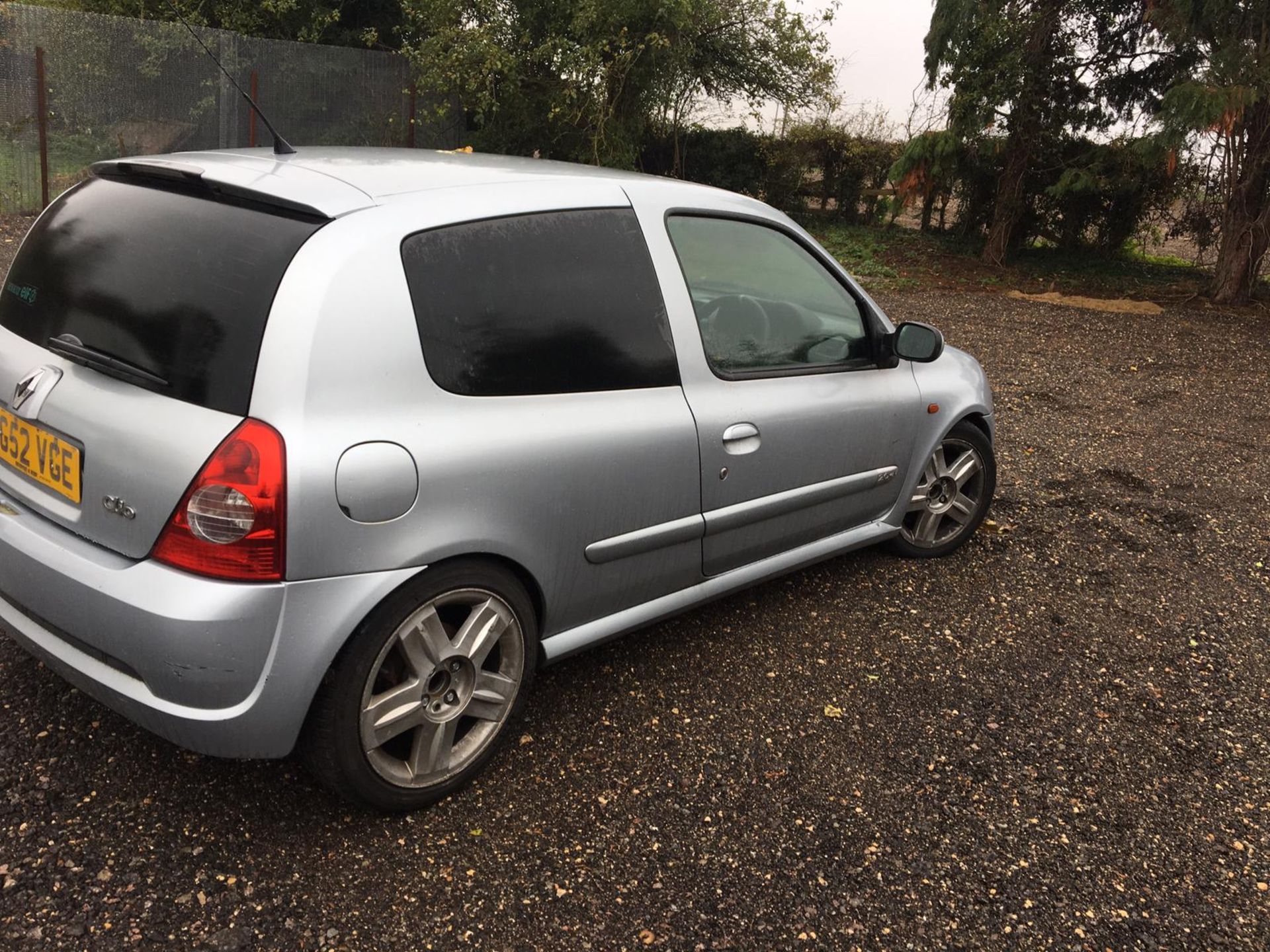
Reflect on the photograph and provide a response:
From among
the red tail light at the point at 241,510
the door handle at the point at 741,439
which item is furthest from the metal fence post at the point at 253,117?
the red tail light at the point at 241,510

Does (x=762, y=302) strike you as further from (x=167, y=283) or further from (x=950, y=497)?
(x=167, y=283)

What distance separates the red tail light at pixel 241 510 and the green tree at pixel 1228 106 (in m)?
11.1

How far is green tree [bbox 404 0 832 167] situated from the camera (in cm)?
1427

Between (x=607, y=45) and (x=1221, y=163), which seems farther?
(x=607, y=45)

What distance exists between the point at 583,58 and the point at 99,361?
43.6 ft

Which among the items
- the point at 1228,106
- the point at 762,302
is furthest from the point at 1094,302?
the point at 762,302

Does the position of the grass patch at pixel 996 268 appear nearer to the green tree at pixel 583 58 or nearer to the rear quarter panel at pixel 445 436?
the green tree at pixel 583 58

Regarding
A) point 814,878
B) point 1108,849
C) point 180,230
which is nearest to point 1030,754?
point 1108,849

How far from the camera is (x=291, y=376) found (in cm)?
229

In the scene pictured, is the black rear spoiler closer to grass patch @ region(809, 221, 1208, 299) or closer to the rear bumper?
the rear bumper

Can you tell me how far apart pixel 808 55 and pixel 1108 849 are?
1608 cm

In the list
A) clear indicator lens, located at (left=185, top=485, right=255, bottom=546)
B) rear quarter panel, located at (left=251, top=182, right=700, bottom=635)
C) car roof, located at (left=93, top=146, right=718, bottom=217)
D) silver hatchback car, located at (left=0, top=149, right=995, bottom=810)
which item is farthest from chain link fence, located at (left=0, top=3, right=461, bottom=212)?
clear indicator lens, located at (left=185, top=485, right=255, bottom=546)

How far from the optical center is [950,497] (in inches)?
179

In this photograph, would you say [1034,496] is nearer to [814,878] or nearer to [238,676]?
[814,878]
